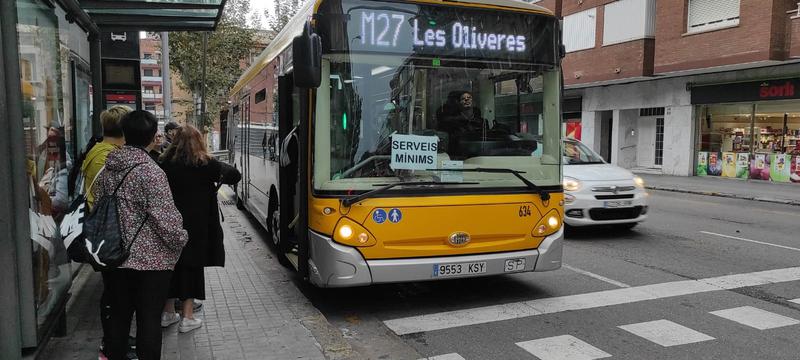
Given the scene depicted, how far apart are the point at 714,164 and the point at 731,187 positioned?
Result: 4320 millimetres

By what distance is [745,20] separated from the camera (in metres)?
20.1

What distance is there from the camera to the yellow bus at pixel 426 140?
531 centimetres

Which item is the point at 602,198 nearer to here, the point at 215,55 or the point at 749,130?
the point at 749,130

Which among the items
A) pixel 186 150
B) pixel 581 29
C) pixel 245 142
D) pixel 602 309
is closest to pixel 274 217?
pixel 186 150

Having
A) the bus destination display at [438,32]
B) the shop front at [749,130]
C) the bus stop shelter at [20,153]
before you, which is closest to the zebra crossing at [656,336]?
the bus destination display at [438,32]

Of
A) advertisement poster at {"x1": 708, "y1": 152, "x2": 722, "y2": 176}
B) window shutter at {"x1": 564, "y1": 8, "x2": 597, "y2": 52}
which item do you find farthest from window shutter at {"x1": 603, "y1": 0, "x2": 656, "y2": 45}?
advertisement poster at {"x1": 708, "y1": 152, "x2": 722, "y2": 176}

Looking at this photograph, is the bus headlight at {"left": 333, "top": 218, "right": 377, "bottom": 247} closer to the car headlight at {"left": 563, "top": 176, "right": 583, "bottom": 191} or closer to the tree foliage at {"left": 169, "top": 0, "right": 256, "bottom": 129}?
the car headlight at {"left": 563, "top": 176, "right": 583, "bottom": 191}

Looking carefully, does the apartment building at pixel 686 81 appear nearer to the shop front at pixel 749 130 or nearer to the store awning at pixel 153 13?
the shop front at pixel 749 130

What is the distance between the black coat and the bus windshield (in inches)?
33.6

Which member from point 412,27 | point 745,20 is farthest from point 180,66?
point 412,27

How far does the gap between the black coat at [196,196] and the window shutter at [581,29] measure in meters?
25.3

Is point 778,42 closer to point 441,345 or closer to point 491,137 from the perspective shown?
point 491,137

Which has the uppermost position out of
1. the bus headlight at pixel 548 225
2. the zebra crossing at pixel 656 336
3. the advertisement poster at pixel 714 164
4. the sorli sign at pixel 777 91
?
the sorli sign at pixel 777 91

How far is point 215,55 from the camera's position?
1369 inches
